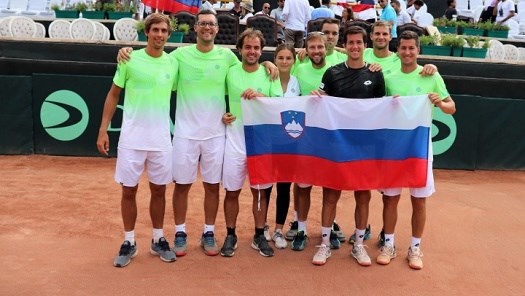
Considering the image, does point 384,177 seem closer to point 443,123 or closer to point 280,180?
point 280,180

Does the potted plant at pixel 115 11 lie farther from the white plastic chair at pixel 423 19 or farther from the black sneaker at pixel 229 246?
the black sneaker at pixel 229 246

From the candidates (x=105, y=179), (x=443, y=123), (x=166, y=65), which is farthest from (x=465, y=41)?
(x=166, y=65)

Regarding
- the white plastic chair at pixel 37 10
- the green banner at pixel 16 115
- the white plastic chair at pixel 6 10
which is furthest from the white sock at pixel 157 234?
the white plastic chair at pixel 6 10

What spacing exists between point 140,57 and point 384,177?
254 cm

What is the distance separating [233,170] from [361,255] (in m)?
1.47

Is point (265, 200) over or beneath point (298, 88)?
beneath

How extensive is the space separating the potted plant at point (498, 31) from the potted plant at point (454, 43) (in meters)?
4.44

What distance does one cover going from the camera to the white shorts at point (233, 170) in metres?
6.72

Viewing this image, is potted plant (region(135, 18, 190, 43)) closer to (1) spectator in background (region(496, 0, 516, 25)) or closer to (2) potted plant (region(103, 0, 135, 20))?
(2) potted plant (region(103, 0, 135, 20))

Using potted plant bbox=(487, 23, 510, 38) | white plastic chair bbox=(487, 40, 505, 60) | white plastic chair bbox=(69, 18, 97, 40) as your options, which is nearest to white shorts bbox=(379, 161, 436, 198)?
white plastic chair bbox=(487, 40, 505, 60)

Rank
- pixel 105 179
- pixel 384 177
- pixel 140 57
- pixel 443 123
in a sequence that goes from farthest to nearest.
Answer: pixel 443 123, pixel 105 179, pixel 384 177, pixel 140 57

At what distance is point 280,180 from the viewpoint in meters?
6.99

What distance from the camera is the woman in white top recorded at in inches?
270

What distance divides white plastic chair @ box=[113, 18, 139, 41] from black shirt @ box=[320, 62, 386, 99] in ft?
30.0
